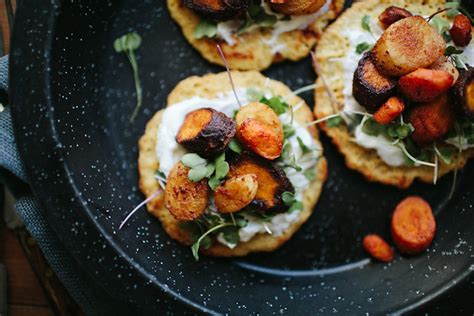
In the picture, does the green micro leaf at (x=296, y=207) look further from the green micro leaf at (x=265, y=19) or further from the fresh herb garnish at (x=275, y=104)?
the green micro leaf at (x=265, y=19)

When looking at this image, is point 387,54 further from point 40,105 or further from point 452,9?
point 40,105

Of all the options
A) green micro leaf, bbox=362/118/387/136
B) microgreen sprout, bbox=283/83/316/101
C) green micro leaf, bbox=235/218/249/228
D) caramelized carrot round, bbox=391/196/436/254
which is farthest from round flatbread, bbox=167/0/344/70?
caramelized carrot round, bbox=391/196/436/254

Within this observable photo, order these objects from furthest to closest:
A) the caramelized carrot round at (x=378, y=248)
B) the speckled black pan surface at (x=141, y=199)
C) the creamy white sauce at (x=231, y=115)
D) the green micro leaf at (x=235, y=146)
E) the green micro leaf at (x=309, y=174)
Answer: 1. the caramelized carrot round at (x=378, y=248)
2. the green micro leaf at (x=309, y=174)
3. the creamy white sauce at (x=231, y=115)
4. the green micro leaf at (x=235, y=146)
5. the speckled black pan surface at (x=141, y=199)

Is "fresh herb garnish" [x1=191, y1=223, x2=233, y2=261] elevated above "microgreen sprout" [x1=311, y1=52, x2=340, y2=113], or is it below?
below

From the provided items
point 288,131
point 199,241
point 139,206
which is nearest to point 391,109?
point 288,131

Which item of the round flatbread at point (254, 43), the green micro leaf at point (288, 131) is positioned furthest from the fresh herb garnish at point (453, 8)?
the green micro leaf at point (288, 131)

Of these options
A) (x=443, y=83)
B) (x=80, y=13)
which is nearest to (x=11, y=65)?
(x=80, y=13)

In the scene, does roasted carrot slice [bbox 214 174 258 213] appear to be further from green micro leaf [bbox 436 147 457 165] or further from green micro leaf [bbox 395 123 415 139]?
green micro leaf [bbox 436 147 457 165]
